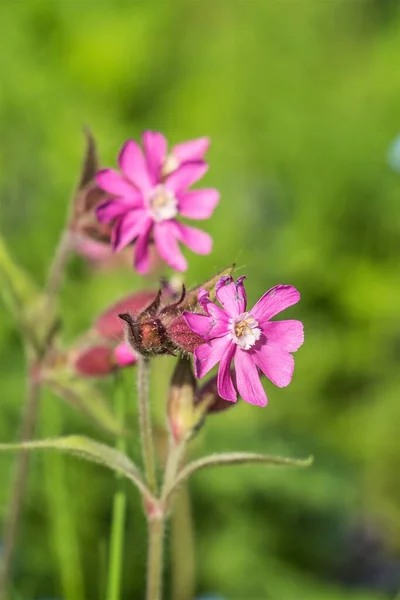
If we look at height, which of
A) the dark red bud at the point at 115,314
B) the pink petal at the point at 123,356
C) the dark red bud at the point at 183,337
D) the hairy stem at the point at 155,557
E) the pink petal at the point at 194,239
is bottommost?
the hairy stem at the point at 155,557

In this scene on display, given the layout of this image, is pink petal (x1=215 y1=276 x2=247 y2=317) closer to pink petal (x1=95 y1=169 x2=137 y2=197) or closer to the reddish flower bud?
the reddish flower bud

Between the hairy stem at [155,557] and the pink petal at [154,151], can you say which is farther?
the pink petal at [154,151]

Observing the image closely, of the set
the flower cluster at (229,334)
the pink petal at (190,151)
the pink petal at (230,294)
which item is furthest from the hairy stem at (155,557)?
the pink petal at (190,151)

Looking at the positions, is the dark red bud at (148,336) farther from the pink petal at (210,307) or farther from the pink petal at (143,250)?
the pink petal at (143,250)

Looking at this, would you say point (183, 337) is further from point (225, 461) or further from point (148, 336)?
point (225, 461)

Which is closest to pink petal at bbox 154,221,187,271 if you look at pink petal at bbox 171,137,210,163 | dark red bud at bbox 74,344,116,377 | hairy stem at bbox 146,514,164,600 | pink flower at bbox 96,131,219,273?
pink flower at bbox 96,131,219,273

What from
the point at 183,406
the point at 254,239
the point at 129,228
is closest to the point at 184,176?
the point at 129,228
